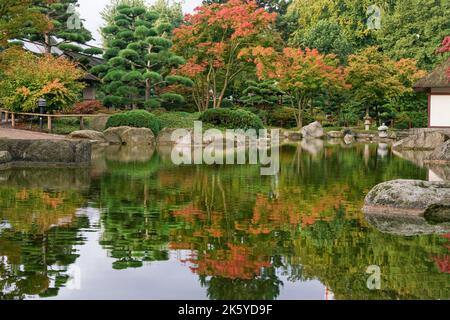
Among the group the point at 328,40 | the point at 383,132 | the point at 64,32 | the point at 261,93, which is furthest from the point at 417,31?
the point at 64,32

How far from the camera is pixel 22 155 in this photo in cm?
1570

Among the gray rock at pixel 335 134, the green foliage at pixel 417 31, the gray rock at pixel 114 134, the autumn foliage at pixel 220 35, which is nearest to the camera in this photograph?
the gray rock at pixel 114 134

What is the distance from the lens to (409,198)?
831cm

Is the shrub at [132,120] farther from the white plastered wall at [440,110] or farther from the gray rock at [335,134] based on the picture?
the gray rock at [335,134]

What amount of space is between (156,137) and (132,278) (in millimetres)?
23560

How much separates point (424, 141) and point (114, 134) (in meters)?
13.1

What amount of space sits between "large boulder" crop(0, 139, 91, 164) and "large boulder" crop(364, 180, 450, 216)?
29.3 ft

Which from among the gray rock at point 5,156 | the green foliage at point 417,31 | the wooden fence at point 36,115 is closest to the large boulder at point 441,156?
the gray rock at point 5,156

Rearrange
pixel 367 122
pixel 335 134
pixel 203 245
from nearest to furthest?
1. pixel 203 245
2. pixel 335 134
3. pixel 367 122

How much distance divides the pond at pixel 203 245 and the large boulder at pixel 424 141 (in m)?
15.7

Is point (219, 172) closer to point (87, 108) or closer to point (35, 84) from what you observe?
point (35, 84)

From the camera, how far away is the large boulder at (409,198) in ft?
26.9

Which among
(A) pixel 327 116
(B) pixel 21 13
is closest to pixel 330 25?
(A) pixel 327 116

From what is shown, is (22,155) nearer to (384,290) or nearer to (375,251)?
(375,251)
